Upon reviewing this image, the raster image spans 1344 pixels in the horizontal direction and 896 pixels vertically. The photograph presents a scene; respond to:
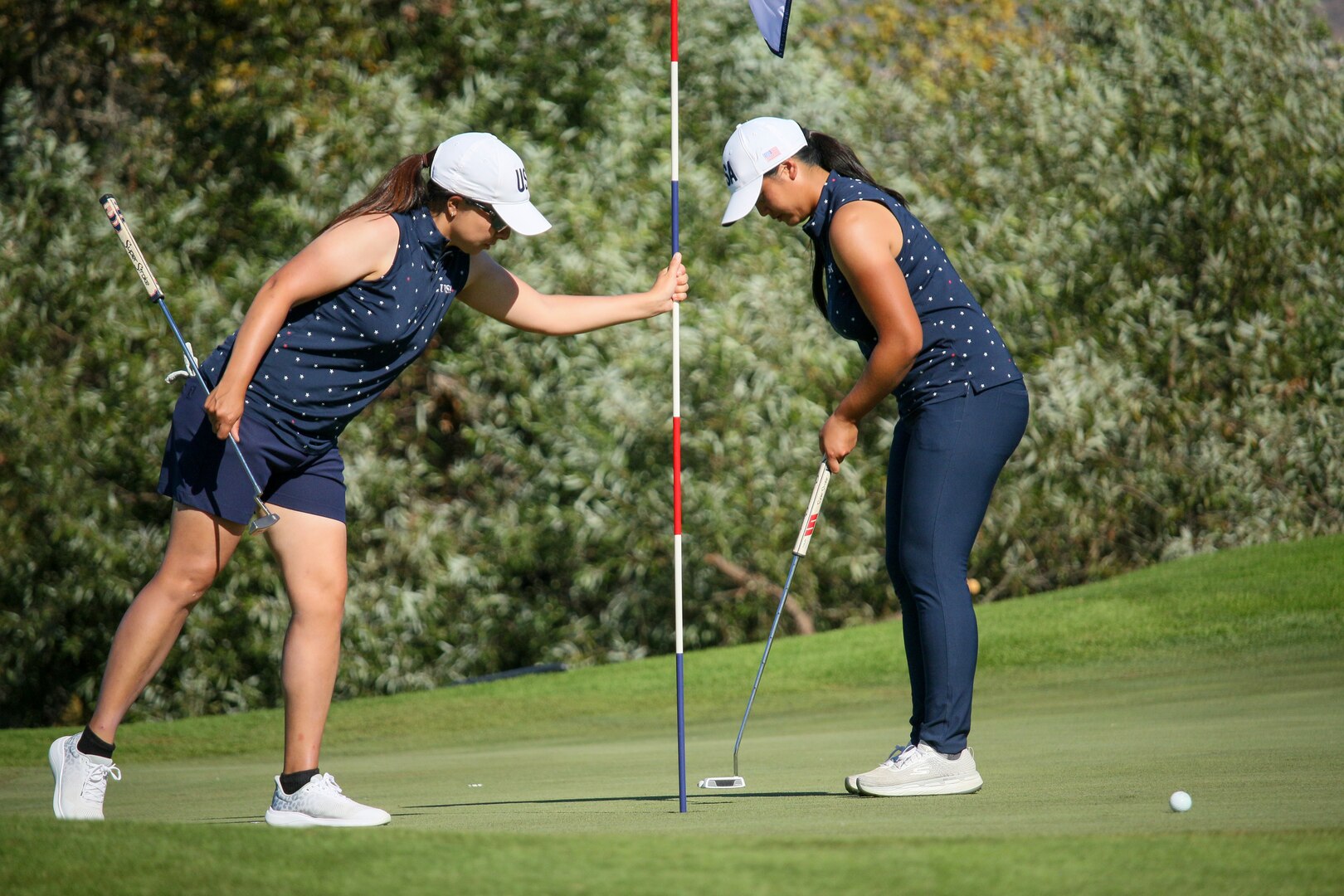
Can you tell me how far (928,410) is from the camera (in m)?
3.86

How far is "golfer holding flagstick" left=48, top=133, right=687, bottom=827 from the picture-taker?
3.52 meters

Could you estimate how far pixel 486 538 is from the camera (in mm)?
12531

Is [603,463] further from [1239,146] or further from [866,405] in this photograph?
[866,405]

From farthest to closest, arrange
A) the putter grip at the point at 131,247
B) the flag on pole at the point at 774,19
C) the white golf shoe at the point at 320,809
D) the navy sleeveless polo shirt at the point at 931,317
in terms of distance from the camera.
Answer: the flag on pole at the point at 774,19 < the putter grip at the point at 131,247 < the navy sleeveless polo shirt at the point at 931,317 < the white golf shoe at the point at 320,809

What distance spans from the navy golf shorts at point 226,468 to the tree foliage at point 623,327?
7873 millimetres

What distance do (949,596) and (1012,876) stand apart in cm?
176

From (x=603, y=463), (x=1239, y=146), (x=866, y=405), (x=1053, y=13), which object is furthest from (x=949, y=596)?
(x=1053, y=13)

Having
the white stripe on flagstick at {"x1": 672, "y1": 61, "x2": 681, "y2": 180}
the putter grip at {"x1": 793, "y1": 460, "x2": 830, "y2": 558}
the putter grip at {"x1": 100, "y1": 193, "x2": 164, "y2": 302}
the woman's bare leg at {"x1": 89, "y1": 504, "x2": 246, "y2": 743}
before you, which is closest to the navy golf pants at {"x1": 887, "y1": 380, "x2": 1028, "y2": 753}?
the putter grip at {"x1": 793, "y1": 460, "x2": 830, "y2": 558}

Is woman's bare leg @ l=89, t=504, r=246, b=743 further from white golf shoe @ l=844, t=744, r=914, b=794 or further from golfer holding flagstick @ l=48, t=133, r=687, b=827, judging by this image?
white golf shoe @ l=844, t=744, r=914, b=794

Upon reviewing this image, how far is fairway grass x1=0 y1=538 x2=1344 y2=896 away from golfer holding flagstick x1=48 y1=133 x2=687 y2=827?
0.26m

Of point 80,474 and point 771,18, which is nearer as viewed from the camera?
point 771,18

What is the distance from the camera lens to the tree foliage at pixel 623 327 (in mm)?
11945

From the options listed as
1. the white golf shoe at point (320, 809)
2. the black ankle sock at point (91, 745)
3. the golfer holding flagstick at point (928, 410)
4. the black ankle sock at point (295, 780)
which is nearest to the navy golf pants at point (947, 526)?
the golfer holding flagstick at point (928, 410)

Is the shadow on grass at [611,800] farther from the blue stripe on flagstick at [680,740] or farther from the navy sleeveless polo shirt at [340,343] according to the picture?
the navy sleeveless polo shirt at [340,343]
